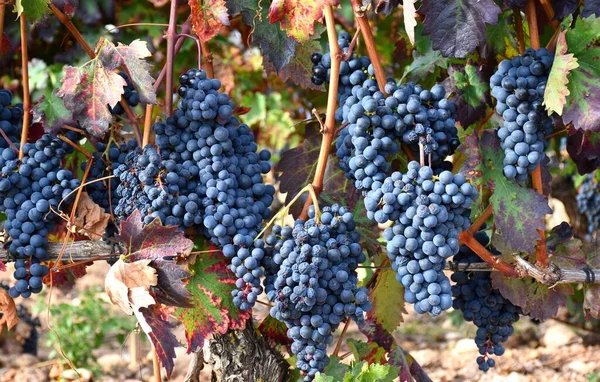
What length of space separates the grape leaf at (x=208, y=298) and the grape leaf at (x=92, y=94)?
1.08 feet

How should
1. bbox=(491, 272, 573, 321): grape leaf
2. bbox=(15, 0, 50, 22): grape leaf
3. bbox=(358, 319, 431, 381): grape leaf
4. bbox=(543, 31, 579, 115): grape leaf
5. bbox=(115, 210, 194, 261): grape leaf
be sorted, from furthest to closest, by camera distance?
bbox=(358, 319, 431, 381): grape leaf, bbox=(491, 272, 573, 321): grape leaf, bbox=(15, 0, 50, 22): grape leaf, bbox=(115, 210, 194, 261): grape leaf, bbox=(543, 31, 579, 115): grape leaf

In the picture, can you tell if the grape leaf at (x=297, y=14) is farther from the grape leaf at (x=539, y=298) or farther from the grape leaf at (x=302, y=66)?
the grape leaf at (x=539, y=298)

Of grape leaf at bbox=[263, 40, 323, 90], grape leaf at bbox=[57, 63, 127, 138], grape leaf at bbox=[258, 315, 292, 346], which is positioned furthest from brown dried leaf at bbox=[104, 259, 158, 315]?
grape leaf at bbox=[263, 40, 323, 90]

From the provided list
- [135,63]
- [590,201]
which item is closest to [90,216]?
[135,63]

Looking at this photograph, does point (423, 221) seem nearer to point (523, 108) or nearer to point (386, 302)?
point (523, 108)

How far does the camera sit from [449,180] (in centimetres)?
121

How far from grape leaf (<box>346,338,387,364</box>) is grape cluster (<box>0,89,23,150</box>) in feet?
2.80

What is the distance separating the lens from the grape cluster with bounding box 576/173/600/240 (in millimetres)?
2963

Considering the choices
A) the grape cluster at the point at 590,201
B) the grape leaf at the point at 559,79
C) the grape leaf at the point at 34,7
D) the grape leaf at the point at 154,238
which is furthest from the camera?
the grape cluster at the point at 590,201

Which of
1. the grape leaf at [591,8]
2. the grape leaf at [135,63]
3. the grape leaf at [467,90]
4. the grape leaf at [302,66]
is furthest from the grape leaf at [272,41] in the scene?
the grape leaf at [591,8]

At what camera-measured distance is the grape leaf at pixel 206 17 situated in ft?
4.43

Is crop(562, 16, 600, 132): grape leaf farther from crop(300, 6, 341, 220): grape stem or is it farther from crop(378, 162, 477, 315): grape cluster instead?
crop(300, 6, 341, 220): grape stem

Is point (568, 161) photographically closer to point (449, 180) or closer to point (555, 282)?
point (555, 282)

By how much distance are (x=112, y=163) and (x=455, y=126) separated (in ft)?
2.27
